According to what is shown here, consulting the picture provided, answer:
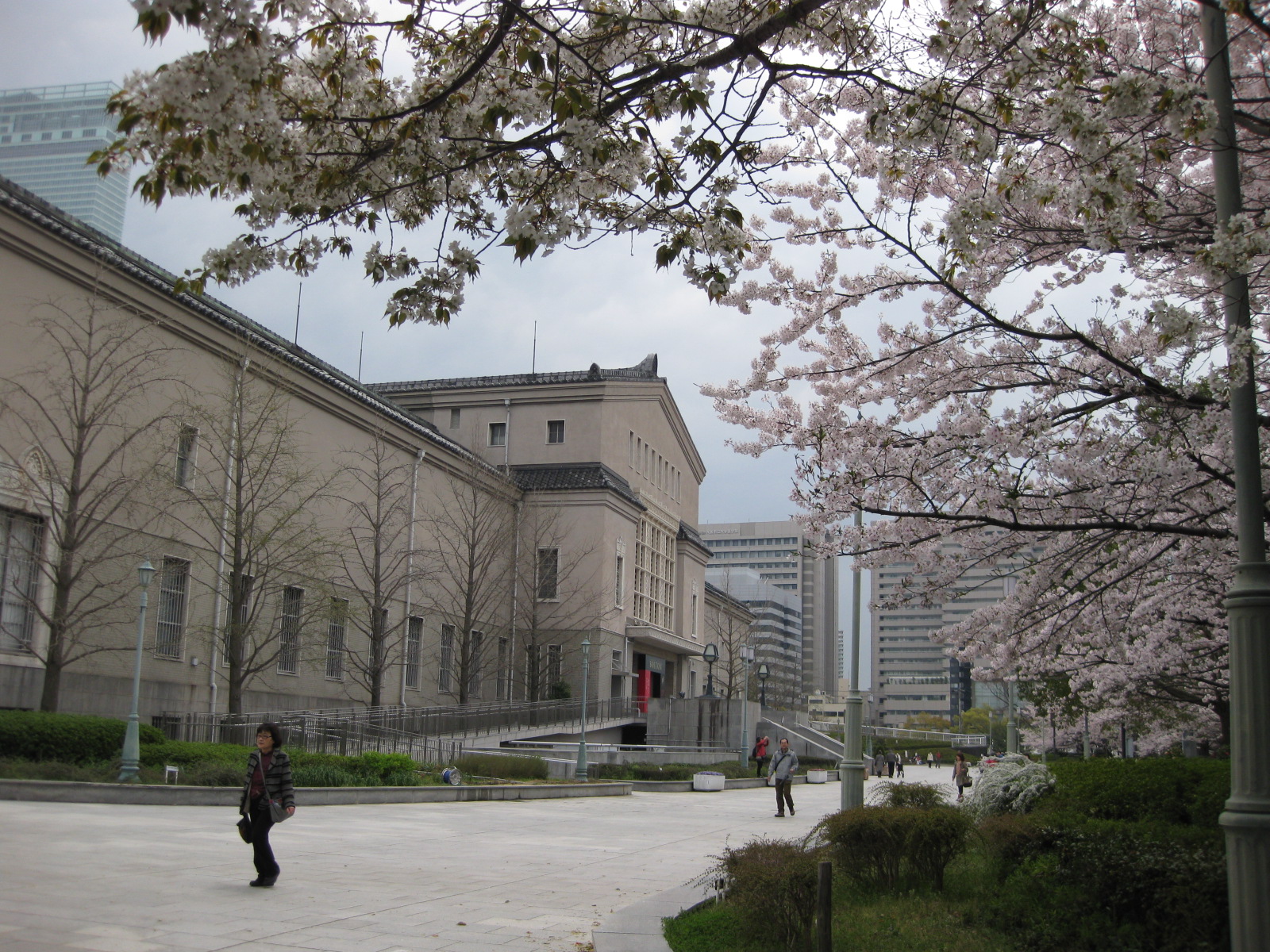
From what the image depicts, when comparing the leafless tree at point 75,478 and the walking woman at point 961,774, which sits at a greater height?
the leafless tree at point 75,478

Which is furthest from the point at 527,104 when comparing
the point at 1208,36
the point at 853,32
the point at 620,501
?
the point at 620,501

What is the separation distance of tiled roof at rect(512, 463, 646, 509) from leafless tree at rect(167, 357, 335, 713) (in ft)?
54.6

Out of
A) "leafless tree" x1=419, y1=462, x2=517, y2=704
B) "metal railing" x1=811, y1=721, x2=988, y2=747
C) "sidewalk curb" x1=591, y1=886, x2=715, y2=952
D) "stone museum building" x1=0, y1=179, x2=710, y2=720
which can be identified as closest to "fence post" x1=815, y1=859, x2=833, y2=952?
"sidewalk curb" x1=591, y1=886, x2=715, y2=952

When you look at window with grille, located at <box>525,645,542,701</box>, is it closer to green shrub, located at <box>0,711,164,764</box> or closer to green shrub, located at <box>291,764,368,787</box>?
green shrub, located at <box>291,764,368,787</box>

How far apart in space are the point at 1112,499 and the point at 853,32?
595 centimetres

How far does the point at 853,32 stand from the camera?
7547mm

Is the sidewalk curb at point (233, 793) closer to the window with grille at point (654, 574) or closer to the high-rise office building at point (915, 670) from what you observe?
the window with grille at point (654, 574)

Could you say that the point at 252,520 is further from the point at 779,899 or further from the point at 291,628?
the point at 779,899

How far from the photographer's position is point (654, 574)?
54.8 metres

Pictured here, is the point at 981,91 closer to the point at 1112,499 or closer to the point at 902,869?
the point at 1112,499

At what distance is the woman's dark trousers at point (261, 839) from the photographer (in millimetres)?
9844

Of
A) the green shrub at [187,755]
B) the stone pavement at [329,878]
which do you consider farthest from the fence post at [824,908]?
the green shrub at [187,755]

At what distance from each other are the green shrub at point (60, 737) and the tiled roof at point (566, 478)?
28155 millimetres

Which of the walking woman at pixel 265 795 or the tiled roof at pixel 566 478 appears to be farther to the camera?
the tiled roof at pixel 566 478
